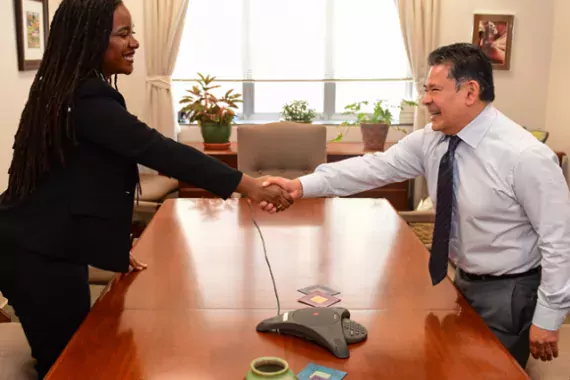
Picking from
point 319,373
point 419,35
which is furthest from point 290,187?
point 419,35

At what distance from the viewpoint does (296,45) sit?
5.64 m

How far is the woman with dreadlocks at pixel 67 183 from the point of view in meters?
1.78

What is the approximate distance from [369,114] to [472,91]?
3726 mm

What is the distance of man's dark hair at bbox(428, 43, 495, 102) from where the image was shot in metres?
1.95

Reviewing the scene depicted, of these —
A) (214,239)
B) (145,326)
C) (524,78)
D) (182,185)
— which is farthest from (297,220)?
(524,78)

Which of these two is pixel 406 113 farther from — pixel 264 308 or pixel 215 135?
pixel 264 308

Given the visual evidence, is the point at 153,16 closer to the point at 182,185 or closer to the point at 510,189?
the point at 182,185

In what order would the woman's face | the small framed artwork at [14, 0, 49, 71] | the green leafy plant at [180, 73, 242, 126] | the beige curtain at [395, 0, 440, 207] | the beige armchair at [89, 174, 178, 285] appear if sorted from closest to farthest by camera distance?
the woman's face → the beige armchair at [89, 174, 178, 285] → the small framed artwork at [14, 0, 49, 71] → the green leafy plant at [180, 73, 242, 126] → the beige curtain at [395, 0, 440, 207]

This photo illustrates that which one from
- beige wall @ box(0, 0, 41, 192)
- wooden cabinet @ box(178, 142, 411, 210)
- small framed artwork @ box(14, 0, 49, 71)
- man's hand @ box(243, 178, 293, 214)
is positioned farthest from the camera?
wooden cabinet @ box(178, 142, 411, 210)

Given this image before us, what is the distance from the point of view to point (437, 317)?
5.85 ft

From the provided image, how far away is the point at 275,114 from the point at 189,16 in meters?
1.13

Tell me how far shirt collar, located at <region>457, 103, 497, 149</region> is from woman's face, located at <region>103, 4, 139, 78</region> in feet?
3.44

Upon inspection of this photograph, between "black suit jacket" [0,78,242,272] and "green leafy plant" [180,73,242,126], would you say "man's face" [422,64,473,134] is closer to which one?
"black suit jacket" [0,78,242,272]

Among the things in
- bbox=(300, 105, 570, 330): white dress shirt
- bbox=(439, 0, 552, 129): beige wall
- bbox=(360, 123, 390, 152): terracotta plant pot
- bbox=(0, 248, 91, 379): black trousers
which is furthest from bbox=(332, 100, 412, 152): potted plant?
bbox=(0, 248, 91, 379): black trousers
